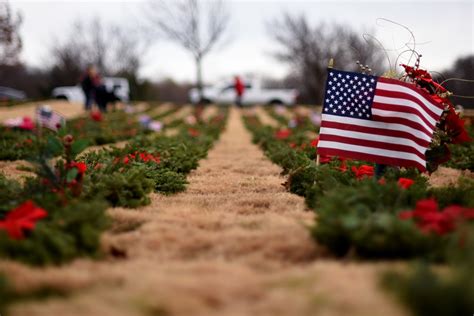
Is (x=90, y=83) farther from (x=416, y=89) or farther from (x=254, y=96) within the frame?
(x=416, y=89)

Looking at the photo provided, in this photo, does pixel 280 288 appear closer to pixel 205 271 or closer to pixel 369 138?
pixel 205 271

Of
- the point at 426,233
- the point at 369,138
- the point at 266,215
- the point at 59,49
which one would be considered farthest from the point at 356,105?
the point at 59,49

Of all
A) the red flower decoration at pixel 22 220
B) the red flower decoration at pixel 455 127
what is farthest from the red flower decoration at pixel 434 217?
the red flower decoration at pixel 22 220

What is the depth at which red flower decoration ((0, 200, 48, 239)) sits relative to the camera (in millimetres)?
3853

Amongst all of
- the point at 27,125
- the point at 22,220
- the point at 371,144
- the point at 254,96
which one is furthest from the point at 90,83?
the point at 22,220

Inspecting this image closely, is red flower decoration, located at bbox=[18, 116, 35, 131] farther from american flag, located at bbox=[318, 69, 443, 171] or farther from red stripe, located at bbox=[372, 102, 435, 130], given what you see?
red stripe, located at bbox=[372, 102, 435, 130]

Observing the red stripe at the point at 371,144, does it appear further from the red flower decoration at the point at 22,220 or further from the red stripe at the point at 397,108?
the red flower decoration at the point at 22,220

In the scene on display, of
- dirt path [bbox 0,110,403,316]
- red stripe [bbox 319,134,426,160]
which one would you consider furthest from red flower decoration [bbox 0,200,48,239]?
red stripe [bbox 319,134,426,160]

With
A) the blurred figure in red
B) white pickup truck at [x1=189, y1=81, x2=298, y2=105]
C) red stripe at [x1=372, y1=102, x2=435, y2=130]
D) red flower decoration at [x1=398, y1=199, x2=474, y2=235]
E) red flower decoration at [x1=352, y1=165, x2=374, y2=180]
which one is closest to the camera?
red flower decoration at [x1=398, y1=199, x2=474, y2=235]

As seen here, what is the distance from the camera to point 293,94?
3853 centimetres

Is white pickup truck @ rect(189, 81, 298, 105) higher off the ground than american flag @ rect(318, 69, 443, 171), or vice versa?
american flag @ rect(318, 69, 443, 171)

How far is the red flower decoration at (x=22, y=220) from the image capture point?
152 inches

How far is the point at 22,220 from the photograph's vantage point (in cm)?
404

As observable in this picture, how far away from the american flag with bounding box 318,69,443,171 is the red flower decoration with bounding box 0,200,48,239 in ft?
10.7
